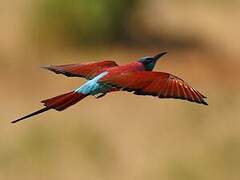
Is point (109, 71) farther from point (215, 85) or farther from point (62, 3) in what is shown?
point (62, 3)

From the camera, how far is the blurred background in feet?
13.4

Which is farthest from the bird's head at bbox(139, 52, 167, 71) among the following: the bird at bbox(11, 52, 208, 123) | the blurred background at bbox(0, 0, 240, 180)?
the blurred background at bbox(0, 0, 240, 180)

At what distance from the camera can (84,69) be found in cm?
82

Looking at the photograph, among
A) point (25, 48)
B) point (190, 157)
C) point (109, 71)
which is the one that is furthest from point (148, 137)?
point (109, 71)

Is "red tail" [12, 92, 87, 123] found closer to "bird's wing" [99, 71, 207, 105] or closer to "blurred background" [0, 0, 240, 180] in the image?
"bird's wing" [99, 71, 207, 105]

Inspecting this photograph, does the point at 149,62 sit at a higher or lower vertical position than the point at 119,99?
higher

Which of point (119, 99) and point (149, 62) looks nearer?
point (149, 62)

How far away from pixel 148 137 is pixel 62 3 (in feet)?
10.5

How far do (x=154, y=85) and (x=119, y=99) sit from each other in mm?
4852

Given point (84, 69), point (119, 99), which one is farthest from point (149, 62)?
point (119, 99)

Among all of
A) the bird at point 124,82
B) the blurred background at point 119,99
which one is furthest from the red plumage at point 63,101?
the blurred background at point 119,99

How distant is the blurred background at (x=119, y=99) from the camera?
13.4 feet

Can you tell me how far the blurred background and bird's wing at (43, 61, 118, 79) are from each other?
2.58 m

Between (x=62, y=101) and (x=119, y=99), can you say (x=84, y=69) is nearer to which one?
(x=62, y=101)
